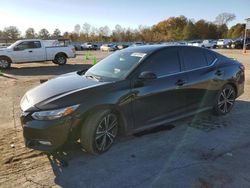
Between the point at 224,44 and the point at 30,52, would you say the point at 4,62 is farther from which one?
the point at 224,44

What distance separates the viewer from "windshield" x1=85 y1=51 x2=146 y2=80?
4873mm

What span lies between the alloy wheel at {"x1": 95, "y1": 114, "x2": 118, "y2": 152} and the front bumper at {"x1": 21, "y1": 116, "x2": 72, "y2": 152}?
50 cm

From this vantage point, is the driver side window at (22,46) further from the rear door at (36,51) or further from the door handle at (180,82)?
the door handle at (180,82)

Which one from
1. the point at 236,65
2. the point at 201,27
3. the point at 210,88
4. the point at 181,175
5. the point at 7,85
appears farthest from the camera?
the point at 201,27

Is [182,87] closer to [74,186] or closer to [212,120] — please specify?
[212,120]

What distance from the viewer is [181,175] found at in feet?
12.5

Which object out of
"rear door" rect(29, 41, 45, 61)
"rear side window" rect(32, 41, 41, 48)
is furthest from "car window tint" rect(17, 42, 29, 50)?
"rear side window" rect(32, 41, 41, 48)

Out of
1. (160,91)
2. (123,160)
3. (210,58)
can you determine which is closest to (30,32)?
(210,58)

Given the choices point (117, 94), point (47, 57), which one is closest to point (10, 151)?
point (117, 94)

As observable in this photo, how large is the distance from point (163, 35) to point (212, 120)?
9884 centimetres

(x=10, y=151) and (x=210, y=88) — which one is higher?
(x=210, y=88)

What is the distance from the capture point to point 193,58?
5.80 meters

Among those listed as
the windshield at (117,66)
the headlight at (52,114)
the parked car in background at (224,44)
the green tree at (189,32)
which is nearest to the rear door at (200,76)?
the windshield at (117,66)

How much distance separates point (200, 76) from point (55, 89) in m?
2.86
